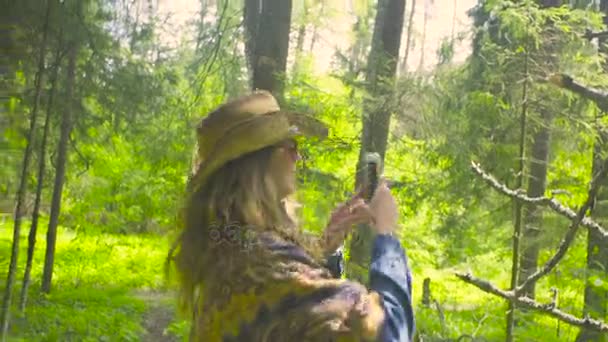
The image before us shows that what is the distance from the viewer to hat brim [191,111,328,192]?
5.37ft

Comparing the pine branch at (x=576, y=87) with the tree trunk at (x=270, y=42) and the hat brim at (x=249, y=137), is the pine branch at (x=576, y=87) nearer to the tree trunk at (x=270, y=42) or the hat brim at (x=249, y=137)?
the hat brim at (x=249, y=137)

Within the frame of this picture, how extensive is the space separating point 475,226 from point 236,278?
843 centimetres

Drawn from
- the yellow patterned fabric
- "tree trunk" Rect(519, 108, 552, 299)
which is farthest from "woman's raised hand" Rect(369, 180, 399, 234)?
"tree trunk" Rect(519, 108, 552, 299)

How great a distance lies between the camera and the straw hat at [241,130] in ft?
5.38

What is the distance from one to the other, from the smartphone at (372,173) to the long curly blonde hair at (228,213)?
212 mm

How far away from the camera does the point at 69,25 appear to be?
7055mm

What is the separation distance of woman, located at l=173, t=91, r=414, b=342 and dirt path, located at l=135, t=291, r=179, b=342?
6.73m

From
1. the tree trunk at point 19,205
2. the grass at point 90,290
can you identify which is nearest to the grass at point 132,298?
the grass at point 90,290

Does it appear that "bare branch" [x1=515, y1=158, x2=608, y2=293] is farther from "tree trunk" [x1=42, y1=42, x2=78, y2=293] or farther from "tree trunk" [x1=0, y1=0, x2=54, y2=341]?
"tree trunk" [x1=42, y1=42, x2=78, y2=293]

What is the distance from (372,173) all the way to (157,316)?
→ 909cm

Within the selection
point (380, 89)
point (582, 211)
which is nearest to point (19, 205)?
point (380, 89)

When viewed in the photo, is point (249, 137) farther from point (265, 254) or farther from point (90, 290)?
point (90, 290)

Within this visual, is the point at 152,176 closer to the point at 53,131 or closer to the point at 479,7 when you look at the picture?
the point at 53,131

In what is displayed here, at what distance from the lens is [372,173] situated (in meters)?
1.75
